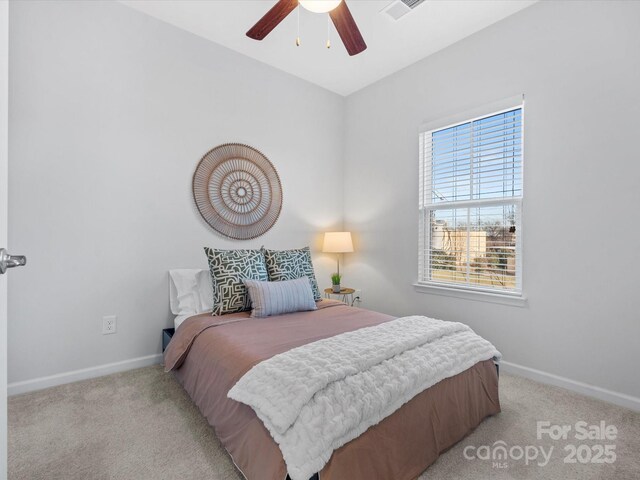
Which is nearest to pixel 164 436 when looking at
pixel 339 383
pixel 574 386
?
pixel 339 383

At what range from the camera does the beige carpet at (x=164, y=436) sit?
1473 mm

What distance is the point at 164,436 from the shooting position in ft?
5.65

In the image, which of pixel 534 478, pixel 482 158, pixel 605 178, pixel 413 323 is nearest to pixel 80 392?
pixel 413 323

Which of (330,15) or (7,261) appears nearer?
(7,261)

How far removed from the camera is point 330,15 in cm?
186

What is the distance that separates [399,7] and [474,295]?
2.39m

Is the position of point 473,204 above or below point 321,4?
below

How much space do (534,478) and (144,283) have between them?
2763 mm

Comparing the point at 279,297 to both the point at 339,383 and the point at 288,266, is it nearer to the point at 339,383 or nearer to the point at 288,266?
the point at 288,266

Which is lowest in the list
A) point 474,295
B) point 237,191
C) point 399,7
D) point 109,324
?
point 109,324

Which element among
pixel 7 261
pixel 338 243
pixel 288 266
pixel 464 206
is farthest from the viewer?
pixel 338 243

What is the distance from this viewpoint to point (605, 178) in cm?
213

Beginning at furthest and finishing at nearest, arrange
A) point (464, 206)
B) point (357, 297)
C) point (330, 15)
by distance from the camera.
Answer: point (357, 297), point (464, 206), point (330, 15)

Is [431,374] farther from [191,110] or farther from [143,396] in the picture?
[191,110]
